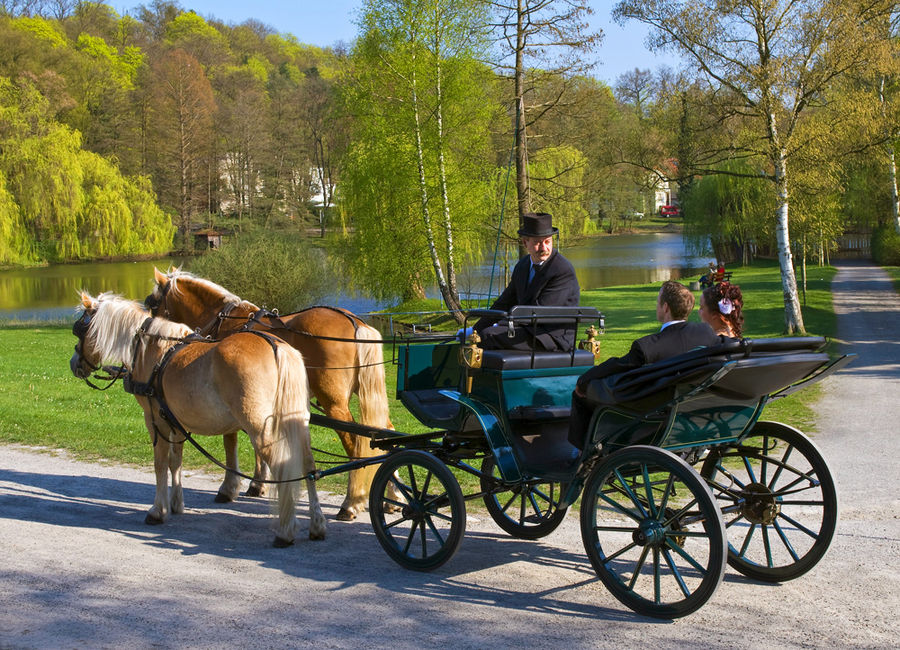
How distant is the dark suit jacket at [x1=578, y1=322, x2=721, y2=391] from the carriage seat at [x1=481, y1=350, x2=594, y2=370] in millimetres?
697

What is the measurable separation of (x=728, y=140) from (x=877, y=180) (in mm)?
18980

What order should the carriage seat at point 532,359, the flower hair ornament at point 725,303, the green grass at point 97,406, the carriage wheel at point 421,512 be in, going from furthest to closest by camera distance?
the green grass at point 97,406
the carriage seat at point 532,359
the carriage wheel at point 421,512
the flower hair ornament at point 725,303

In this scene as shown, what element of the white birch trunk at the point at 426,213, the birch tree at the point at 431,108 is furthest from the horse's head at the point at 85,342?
the white birch trunk at the point at 426,213

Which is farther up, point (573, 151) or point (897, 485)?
point (573, 151)

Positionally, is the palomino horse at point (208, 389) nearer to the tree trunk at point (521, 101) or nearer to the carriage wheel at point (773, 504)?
the carriage wheel at point (773, 504)

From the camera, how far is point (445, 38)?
25156 millimetres

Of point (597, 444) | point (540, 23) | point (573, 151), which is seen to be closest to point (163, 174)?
point (573, 151)

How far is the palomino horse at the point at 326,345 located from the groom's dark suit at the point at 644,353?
2.29 metres

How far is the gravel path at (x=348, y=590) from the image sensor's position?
3.98 m

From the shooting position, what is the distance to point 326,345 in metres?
6.82

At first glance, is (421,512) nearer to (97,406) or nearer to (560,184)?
(97,406)

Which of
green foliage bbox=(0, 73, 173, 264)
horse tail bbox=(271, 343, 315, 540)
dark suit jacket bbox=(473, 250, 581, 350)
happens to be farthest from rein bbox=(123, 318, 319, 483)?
green foliage bbox=(0, 73, 173, 264)

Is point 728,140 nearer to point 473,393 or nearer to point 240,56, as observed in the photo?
point 473,393

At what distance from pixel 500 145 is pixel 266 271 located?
31.9 feet
